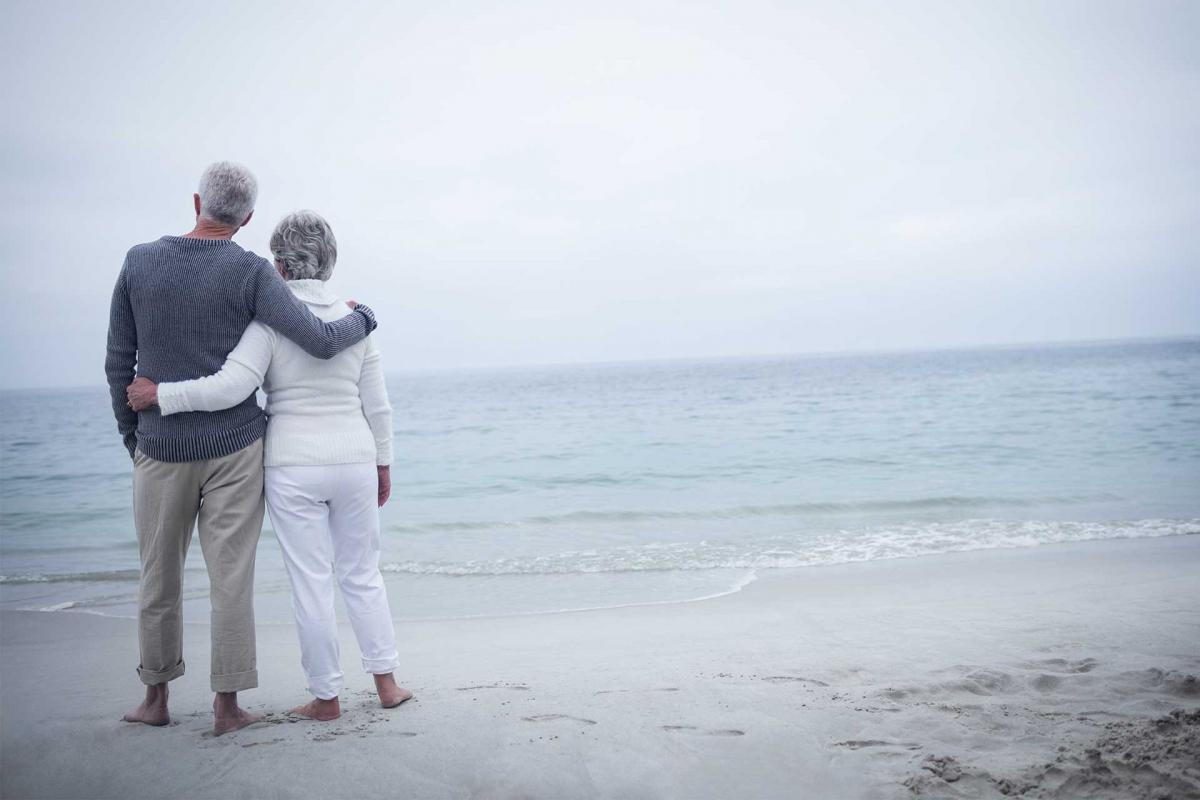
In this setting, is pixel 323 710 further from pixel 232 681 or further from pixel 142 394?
pixel 142 394

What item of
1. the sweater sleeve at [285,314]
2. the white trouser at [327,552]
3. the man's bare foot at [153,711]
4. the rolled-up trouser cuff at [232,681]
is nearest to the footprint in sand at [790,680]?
the white trouser at [327,552]

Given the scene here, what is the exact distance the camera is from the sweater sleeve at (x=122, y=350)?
107 inches

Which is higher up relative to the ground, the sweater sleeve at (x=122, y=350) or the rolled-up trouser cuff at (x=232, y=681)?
the sweater sleeve at (x=122, y=350)

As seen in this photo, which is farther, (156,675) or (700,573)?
(700,573)

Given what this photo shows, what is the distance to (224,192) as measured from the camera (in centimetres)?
275

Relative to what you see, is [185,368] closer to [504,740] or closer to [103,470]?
[504,740]

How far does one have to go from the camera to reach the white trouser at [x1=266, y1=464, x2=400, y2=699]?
111 inches

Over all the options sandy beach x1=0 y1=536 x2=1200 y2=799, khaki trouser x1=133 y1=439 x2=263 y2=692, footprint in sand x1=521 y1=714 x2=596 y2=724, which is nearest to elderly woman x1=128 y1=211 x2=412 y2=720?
khaki trouser x1=133 y1=439 x2=263 y2=692

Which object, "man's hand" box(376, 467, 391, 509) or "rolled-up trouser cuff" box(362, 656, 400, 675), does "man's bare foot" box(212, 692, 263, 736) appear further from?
"man's hand" box(376, 467, 391, 509)

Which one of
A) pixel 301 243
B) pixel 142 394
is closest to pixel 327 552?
pixel 142 394

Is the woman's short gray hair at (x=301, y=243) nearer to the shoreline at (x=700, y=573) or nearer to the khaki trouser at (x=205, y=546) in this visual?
the khaki trouser at (x=205, y=546)

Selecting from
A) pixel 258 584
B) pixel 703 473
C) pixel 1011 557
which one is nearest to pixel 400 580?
pixel 258 584

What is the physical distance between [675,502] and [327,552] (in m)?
8.16

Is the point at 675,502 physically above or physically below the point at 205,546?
below
